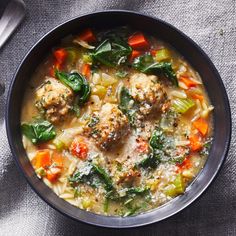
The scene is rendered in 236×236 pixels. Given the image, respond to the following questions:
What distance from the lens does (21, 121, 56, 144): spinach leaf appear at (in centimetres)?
489

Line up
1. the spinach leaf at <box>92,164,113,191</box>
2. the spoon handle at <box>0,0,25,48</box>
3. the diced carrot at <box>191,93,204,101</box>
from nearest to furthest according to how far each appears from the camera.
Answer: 1. the spinach leaf at <box>92,164,113,191</box>
2. the diced carrot at <box>191,93,204,101</box>
3. the spoon handle at <box>0,0,25,48</box>

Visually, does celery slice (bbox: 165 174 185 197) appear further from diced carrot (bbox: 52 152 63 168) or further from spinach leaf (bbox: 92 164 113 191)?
diced carrot (bbox: 52 152 63 168)

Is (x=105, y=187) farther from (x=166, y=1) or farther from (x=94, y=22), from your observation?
(x=166, y=1)

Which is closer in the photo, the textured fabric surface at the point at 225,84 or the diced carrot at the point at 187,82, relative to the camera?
the diced carrot at the point at 187,82

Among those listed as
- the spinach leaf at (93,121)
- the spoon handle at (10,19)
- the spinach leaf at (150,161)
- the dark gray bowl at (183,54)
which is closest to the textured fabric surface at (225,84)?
the spoon handle at (10,19)

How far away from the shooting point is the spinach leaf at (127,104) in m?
4.96

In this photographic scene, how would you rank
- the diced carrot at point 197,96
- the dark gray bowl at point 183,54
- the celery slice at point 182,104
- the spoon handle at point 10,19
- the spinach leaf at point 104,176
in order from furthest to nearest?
the spoon handle at point 10,19 → the diced carrot at point 197,96 → the celery slice at point 182,104 → the spinach leaf at point 104,176 → the dark gray bowl at point 183,54

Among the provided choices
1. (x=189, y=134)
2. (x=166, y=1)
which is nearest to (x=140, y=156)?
(x=189, y=134)

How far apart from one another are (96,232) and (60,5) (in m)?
2.31

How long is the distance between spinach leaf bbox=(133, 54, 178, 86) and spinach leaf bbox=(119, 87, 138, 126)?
0.88ft

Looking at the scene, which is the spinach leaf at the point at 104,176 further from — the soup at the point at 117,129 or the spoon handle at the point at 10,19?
the spoon handle at the point at 10,19

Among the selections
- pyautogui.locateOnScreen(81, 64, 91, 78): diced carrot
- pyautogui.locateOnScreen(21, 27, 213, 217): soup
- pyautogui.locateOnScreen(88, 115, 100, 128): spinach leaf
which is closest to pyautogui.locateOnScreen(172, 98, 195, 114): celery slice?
pyautogui.locateOnScreen(21, 27, 213, 217): soup

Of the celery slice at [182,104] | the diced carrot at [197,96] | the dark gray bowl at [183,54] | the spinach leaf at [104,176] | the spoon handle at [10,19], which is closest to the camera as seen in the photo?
the dark gray bowl at [183,54]

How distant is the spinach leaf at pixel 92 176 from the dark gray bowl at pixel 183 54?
257 mm
